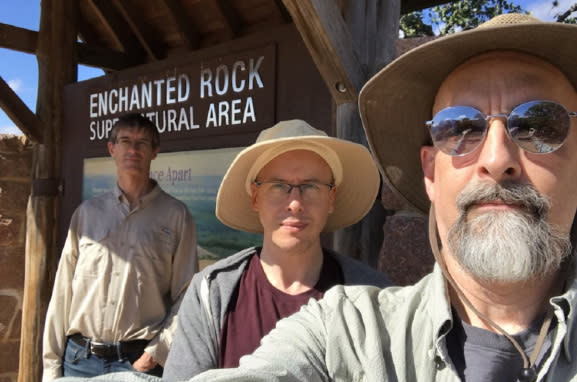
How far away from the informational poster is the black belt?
3.70 ft

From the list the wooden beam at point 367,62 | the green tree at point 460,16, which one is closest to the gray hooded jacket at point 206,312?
the wooden beam at point 367,62

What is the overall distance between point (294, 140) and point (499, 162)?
82 cm

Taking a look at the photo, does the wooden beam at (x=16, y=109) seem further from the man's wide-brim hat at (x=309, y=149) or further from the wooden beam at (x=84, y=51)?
the man's wide-brim hat at (x=309, y=149)

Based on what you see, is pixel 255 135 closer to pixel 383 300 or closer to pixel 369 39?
pixel 369 39

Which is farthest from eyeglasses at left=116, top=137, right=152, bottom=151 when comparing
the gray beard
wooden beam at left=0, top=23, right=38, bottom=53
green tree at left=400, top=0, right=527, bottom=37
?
green tree at left=400, top=0, right=527, bottom=37

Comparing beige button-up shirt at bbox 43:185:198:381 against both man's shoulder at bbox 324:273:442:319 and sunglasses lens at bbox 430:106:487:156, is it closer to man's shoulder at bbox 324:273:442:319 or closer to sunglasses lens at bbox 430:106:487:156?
man's shoulder at bbox 324:273:442:319

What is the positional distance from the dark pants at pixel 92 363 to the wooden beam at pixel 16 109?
8.33 feet

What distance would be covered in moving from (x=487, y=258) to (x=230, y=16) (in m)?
3.49

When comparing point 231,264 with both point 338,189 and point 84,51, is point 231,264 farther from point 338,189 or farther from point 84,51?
point 84,51

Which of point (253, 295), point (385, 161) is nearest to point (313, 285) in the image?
point (253, 295)

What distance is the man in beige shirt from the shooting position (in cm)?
249

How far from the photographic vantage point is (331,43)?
2176 millimetres

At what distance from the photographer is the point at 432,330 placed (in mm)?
1091

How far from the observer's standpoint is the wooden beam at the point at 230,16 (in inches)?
160
